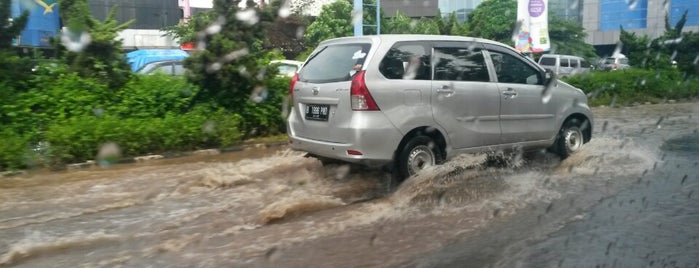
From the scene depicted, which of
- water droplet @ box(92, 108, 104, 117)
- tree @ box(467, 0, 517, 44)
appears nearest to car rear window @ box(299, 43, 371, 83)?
water droplet @ box(92, 108, 104, 117)

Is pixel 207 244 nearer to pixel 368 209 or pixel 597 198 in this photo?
pixel 368 209

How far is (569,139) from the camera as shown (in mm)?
7836

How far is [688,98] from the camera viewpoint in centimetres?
1906

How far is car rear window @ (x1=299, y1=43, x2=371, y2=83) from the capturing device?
247 inches

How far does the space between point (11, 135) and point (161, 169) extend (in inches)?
80.7

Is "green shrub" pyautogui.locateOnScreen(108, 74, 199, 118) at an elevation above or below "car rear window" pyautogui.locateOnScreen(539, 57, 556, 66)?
below

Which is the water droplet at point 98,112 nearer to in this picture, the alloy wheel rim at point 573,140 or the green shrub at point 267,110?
the green shrub at point 267,110

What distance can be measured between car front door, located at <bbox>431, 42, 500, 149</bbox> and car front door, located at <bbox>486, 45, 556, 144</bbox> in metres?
0.14

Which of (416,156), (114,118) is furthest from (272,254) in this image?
(114,118)

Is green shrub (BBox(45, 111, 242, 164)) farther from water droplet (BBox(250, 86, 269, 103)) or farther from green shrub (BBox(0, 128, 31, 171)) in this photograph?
water droplet (BBox(250, 86, 269, 103))

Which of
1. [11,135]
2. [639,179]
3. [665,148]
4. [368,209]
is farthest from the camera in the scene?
[665,148]

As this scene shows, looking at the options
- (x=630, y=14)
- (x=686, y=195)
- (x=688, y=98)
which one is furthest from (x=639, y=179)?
(x=630, y=14)

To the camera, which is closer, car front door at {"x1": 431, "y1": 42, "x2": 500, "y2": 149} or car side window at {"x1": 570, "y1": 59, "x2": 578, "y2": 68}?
Result: car front door at {"x1": 431, "y1": 42, "x2": 500, "y2": 149}

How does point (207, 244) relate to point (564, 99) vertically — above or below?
below
